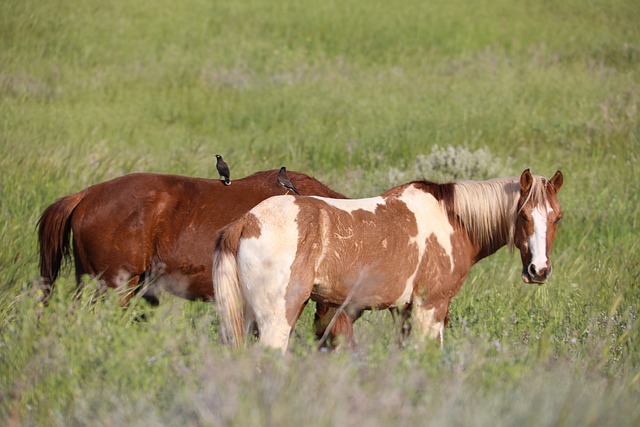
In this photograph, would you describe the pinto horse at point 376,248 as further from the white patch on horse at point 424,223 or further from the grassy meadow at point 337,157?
the grassy meadow at point 337,157

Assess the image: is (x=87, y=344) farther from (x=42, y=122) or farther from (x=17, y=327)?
(x=42, y=122)

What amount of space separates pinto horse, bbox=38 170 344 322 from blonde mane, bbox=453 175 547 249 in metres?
1.32

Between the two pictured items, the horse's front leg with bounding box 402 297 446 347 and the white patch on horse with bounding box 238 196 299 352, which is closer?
the white patch on horse with bounding box 238 196 299 352

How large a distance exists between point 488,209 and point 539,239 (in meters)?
0.44

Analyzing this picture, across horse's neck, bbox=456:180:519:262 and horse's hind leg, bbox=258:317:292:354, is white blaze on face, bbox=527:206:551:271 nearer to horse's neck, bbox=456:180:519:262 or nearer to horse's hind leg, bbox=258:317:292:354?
horse's neck, bbox=456:180:519:262

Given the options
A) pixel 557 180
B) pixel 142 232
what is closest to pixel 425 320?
pixel 557 180

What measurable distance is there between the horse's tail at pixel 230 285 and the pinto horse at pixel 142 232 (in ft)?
4.46

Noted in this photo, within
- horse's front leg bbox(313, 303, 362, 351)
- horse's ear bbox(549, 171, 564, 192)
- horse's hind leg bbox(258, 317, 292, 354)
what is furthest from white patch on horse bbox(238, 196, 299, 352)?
horse's ear bbox(549, 171, 564, 192)

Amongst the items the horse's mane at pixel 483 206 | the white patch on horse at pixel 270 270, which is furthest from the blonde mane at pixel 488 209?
the white patch on horse at pixel 270 270

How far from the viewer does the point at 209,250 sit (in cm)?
654

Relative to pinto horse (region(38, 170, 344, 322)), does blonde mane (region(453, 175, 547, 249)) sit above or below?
above

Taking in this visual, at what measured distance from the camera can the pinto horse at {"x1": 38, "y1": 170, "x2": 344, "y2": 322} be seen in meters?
6.54

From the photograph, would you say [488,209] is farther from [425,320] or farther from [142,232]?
[142,232]

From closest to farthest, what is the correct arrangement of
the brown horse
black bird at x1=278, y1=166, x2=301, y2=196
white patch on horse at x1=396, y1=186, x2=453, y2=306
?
white patch on horse at x1=396, y1=186, x2=453, y2=306
black bird at x1=278, y1=166, x2=301, y2=196
the brown horse
